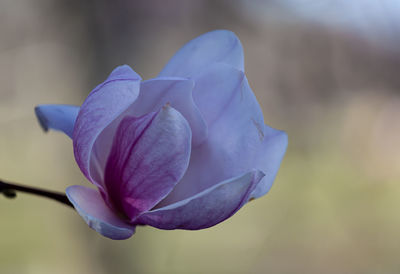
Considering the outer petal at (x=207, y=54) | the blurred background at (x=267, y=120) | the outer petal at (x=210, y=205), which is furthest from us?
the blurred background at (x=267, y=120)

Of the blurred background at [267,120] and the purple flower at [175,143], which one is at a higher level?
the purple flower at [175,143]

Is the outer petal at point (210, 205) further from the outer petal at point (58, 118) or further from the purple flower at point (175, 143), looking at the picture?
the outer petal at point (58, 118)

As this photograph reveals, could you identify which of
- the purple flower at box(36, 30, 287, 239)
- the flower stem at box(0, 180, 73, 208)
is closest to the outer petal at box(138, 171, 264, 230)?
the purple flower at box(36, 30, 287, 239)

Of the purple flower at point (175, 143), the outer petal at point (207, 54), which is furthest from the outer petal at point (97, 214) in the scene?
the outer petal at point (207, 54)

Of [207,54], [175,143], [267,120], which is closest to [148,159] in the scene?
[175,143]

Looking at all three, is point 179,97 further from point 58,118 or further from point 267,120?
point 267,120

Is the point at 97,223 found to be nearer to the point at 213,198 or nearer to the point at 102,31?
the point at 213,198
